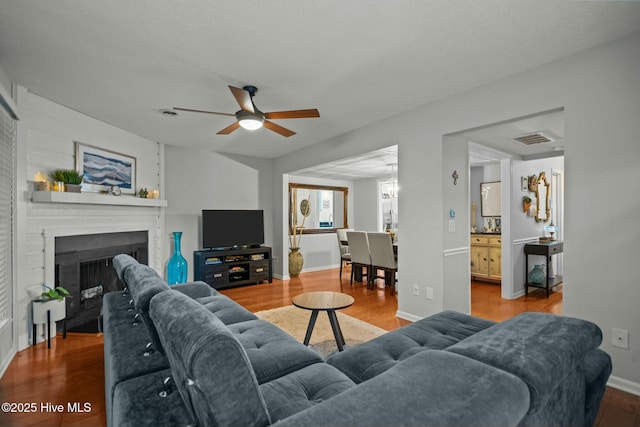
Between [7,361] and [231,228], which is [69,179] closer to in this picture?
→ [7,361]

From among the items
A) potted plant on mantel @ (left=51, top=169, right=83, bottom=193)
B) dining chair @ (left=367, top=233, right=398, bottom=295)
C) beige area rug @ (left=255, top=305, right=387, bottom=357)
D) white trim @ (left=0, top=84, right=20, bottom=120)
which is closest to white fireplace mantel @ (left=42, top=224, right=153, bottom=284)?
potted plant on mantel @ (left=51, top=169, right=83, bottom=193)

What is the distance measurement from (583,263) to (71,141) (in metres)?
5.11

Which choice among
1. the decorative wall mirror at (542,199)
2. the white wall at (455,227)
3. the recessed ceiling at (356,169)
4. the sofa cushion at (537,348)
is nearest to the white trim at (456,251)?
the white wall at (455,227)

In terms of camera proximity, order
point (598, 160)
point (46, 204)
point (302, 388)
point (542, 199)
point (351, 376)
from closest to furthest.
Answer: point (302, 388) < point (351, 376) < point (598, 160) < point (46, 204) < point (542, 199)

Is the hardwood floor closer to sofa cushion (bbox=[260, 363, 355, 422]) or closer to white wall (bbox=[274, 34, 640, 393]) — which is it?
white wall (bbox=[274, 34, 640, 393])

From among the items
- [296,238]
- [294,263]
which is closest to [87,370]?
[294,263]

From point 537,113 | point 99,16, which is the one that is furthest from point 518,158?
point 99,16

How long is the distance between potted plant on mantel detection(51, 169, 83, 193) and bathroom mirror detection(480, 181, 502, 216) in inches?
249

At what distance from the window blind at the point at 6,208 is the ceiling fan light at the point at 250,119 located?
74.7 inches

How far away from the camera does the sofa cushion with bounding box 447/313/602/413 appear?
97cm

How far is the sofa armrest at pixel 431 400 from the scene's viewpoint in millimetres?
747

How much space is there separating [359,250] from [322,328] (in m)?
2.30

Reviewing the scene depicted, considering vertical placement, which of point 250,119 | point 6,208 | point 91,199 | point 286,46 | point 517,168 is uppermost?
point 286,46

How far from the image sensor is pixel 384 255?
507cm
